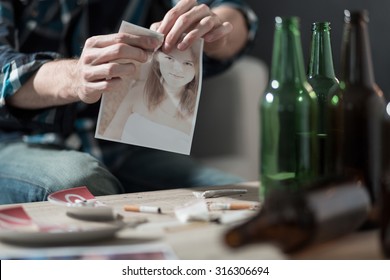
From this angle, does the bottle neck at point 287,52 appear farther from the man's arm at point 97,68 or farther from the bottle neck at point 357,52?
the man's arm at point 97,68

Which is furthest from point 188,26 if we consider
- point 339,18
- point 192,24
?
point 339,18

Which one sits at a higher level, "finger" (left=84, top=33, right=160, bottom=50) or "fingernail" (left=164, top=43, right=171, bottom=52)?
"finger" (left=84, top=33, right=160, bottom=50)

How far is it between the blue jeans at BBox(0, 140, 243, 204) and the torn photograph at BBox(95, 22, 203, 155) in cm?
17

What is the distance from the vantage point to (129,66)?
110cm

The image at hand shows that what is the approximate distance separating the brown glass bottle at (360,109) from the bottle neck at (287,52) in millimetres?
61

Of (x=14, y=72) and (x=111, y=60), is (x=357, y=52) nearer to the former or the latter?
(x=111, y=60)

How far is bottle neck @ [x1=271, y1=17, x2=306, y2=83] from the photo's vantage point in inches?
32.5

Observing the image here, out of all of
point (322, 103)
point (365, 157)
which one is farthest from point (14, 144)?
point (365, 157)

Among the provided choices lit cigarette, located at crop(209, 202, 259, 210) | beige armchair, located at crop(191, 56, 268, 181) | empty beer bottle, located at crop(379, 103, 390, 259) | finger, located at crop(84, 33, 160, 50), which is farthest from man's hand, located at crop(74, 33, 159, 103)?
beige armchair, located at crop(191, 56, 268, 181)

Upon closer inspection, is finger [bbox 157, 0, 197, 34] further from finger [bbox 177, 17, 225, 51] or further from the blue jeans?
the blue jeans

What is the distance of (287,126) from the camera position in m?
0.87

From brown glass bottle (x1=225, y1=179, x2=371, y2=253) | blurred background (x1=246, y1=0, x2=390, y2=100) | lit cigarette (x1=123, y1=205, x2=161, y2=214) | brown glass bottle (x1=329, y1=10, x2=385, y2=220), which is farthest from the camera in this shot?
blurred background (x1=246, y1=0, x2=390, y2=100)

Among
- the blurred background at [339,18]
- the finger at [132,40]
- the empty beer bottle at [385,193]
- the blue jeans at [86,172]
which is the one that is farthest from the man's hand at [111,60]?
the blurred background at [339,18]

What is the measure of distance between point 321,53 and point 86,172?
0.53m
